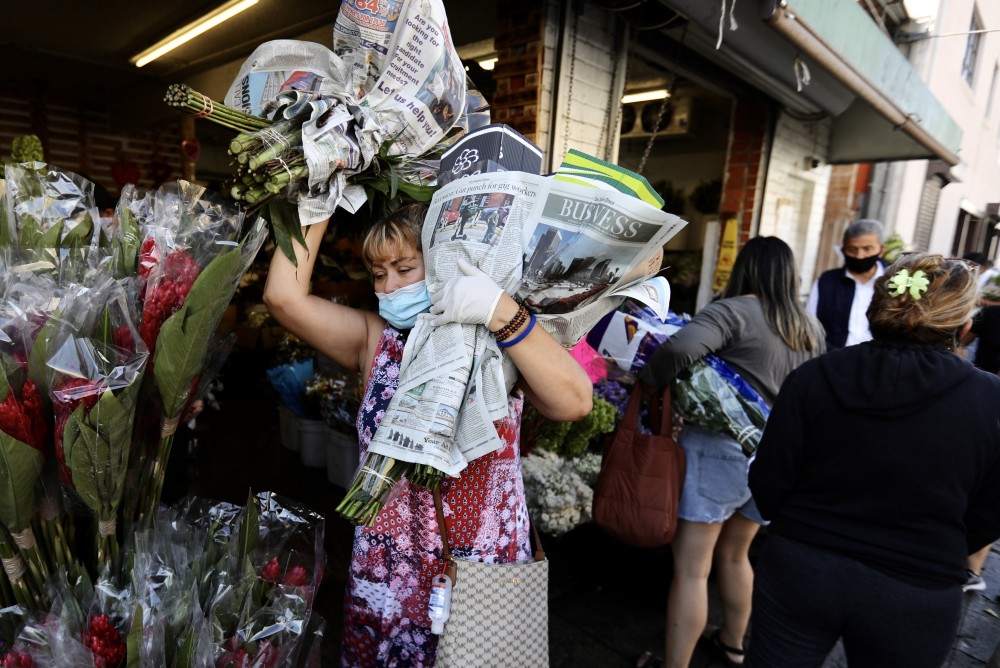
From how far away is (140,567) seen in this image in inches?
36.9

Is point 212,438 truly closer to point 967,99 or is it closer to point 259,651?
point 259,651

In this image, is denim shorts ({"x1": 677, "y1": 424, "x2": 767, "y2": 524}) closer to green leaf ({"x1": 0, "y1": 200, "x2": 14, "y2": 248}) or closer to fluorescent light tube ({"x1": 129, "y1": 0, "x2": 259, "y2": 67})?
green leaf ({"x1": 0, "y1": 200, "x2": 14, "y2": 248})

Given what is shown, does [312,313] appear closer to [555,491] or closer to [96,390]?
[96,390]

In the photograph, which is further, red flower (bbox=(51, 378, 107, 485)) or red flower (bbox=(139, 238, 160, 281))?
red flower (bbox=(139, 238, 160, 281))

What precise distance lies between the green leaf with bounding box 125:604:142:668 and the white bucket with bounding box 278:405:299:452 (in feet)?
10.3

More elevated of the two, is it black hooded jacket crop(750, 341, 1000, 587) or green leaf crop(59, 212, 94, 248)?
green leaf crop(59, 212, 94, 248)

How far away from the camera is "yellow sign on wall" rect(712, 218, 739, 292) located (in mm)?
5398

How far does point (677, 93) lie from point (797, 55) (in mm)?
2626

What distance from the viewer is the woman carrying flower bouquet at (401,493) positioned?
1373mm

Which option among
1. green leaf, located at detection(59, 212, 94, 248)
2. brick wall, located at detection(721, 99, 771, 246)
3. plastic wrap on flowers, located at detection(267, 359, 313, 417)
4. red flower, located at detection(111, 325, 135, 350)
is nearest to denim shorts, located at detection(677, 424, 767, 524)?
red flower, located at detection(111, 325, 135, 350)

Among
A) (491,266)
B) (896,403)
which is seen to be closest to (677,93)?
(896,403)

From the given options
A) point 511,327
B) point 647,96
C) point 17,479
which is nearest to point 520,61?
point 511,327

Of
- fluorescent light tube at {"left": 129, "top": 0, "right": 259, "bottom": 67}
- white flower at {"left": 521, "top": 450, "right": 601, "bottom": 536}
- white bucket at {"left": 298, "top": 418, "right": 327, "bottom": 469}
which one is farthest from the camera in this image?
fluorescent light tube at {"left": 129, "top": 0, "right": 259, "bottom": 67}

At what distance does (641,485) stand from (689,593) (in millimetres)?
515
